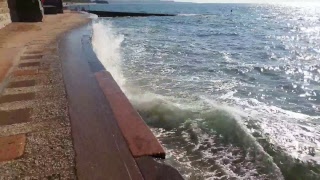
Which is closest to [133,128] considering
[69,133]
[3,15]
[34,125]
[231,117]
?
[69,133]

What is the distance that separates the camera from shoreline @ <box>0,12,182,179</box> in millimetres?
2260

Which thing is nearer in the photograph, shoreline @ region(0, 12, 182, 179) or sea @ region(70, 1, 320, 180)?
shoreline @ region(0, 12, 182, 179)

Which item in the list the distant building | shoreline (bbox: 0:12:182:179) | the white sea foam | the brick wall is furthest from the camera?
the distant building

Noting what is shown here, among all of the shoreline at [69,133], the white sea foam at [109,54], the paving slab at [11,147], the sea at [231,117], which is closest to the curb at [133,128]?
the shoreline at [69,133]

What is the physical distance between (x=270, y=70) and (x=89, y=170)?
10725 mm

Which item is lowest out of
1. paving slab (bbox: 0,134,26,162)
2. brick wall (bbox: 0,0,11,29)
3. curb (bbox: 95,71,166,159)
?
paving slab (bbox: 0,134,26,162)

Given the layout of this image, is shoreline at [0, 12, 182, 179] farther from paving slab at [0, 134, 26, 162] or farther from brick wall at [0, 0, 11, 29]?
brick wall at [0, 0, 11, 29]

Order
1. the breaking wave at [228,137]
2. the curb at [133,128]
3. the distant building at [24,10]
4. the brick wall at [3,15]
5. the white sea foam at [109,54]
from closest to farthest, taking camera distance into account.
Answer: the curb at [133,128] < the breaking wave at [228,137] < the white sea foam at [109,54] < the brick wall at [3,15] < the distant building at [24,10]

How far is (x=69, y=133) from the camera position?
2822 millimetres

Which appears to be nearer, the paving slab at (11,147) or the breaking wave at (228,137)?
the paving slab at (11,147)

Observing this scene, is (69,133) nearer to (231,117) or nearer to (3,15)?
(231,117)

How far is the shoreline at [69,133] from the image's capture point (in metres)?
2.26

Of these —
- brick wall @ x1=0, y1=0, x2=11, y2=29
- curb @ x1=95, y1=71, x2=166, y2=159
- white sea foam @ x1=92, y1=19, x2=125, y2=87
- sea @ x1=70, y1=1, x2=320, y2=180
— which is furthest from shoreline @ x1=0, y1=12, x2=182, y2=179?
brick wall @ x1=0, y1=0, x2=11, y2=29

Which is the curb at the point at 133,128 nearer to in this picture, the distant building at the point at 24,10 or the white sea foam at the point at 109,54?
the white sea foam at the point at 109,54
